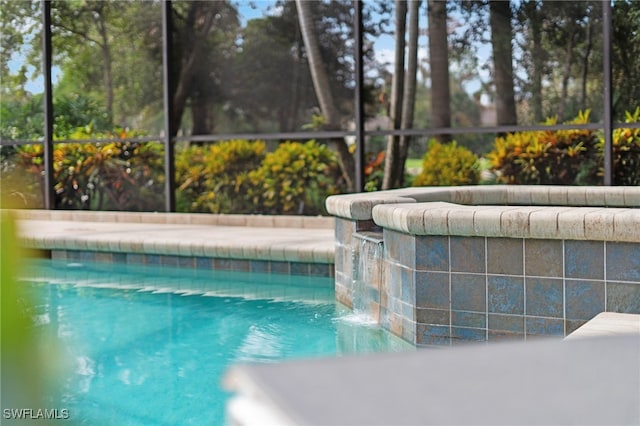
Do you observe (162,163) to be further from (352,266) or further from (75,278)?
(352,266)

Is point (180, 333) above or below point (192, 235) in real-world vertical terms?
below

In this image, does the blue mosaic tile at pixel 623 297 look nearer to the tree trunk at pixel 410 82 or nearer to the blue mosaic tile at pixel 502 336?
the blue mosaic tile at pixel 502 336

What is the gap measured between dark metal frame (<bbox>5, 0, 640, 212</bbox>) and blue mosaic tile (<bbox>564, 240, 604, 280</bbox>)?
Answer: 3941 mm

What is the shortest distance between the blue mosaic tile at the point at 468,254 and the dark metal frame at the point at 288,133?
12.8ft

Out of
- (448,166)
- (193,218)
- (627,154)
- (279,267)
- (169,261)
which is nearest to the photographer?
(279,267)

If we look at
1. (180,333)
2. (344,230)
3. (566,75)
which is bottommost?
(180,333)

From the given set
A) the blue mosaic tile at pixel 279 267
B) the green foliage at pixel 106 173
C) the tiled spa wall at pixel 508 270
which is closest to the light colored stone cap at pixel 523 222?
the tiled spa wall at pixel 508 270

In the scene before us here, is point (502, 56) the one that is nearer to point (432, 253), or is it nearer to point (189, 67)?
point (189, 67)

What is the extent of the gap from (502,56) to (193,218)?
3.59m

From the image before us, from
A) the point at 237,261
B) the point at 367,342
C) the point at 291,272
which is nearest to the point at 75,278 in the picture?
the point at 237,261

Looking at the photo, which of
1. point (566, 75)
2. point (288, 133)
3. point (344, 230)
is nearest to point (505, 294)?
point (344, 230)

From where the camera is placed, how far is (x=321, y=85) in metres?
8.99

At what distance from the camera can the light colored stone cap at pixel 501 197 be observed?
4.97m

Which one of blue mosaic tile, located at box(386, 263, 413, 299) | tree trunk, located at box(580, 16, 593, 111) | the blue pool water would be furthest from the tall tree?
blue mosaic tile, located at box(386, 263, 413, 299)
